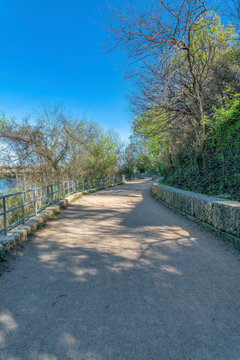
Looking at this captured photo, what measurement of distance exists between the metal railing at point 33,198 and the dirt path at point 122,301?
44.1 inches

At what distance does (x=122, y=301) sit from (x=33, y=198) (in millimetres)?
8860

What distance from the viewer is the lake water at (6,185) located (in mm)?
9953

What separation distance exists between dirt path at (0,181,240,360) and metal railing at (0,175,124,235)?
1.12m

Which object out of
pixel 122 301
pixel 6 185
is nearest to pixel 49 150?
pixel 6 185

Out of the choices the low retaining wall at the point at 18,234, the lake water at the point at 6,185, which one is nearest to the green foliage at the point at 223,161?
the low retaining wall at the point at 18,234

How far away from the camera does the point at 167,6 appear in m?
5.94

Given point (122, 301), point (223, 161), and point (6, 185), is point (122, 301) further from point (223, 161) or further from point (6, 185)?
point (6, 185)

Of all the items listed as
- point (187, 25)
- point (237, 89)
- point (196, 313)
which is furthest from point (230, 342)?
point (237, 89)

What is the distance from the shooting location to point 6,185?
1044cm

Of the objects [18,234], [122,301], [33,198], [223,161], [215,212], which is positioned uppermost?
[223,161]

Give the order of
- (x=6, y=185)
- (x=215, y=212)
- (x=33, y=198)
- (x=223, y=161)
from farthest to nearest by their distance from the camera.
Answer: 1. (x=6, y=185)
2. (x=33, y=198)
3. (x=223, y=161)
4. (x=215, y=212)

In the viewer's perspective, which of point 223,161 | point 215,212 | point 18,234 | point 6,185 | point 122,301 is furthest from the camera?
point 6,185

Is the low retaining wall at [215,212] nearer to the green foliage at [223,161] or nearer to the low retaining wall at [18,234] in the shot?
the green foliage at [223,161]

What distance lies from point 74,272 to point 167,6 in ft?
24.9
